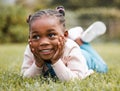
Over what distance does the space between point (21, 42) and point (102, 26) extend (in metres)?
12.5

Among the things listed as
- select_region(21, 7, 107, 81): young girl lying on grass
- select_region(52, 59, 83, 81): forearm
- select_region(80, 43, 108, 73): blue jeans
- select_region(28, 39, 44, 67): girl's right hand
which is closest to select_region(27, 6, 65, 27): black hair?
select_region(21, 7, 107, 81): young girl lying on grass

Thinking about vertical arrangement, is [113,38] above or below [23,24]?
below

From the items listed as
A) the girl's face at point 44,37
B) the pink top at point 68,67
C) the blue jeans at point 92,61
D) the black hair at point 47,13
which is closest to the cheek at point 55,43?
the girl's face at point 44,37

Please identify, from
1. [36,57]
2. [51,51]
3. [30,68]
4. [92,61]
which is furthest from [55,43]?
[92,61]

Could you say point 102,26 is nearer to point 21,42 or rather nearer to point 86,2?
point 21,42

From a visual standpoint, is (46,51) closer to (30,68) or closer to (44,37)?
(44,37)

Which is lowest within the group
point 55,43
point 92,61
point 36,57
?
point 92,61

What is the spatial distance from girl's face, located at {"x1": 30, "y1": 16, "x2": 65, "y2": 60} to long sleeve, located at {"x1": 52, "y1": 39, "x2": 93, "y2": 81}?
0.44 feet

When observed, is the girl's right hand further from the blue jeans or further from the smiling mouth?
the blue jeans

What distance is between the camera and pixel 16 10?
18281 millimetres

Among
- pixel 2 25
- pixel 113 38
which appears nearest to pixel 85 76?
pixel 2 25

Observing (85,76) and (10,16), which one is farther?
(10,16)

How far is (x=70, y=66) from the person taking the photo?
12.3 ft

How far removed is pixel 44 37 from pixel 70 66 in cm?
43
